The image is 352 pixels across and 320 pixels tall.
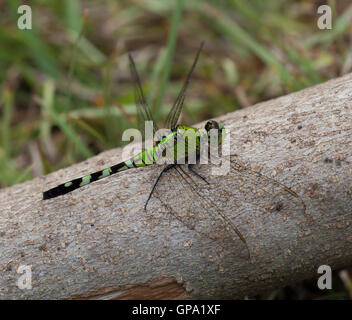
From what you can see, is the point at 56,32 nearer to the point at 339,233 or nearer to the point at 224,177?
the point at 224,177

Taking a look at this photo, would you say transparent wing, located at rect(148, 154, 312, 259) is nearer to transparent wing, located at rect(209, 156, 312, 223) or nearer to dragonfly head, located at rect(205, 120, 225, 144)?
transparent wing, located at rect(209, 156, 312, 223)

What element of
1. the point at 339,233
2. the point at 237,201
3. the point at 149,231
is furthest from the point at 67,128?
the point at 339,233

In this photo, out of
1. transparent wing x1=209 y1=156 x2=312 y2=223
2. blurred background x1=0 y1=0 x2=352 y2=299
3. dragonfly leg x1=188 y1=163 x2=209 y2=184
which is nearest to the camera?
transparent wing x1=209 y1=156 x2=312 y2=223

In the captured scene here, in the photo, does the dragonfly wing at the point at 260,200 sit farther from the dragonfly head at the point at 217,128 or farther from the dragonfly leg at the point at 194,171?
the dragonfly head at the point at 217,128

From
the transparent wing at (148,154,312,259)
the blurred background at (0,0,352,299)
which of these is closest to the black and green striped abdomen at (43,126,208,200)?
the transparent wing at (148,154,312,259)

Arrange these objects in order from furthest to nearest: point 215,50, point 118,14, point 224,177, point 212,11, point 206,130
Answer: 1. point 118,14
2. point 215,50
3. point 212,11
4. point 206,130
5. point 224,177

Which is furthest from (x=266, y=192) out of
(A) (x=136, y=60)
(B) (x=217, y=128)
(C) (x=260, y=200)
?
(A) (x=136, y=60)
